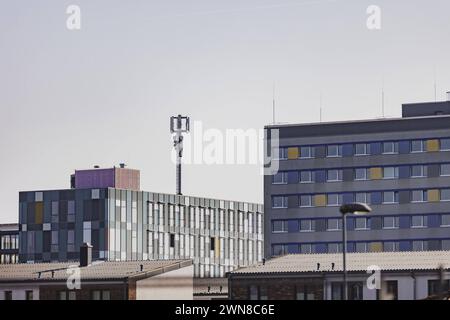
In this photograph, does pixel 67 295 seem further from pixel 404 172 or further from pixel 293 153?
pixel 404 172

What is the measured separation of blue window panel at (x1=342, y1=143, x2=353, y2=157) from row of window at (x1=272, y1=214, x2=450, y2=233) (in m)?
8.61

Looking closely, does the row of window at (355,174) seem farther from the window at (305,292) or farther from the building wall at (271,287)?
the window at (305,292)

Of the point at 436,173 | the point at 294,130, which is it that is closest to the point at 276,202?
the point at 294,130

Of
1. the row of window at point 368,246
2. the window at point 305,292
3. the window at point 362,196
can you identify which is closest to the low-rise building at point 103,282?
the window at point 305,292

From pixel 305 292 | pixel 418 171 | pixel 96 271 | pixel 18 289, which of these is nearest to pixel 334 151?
pixel 418 171

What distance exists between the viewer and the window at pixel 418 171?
7239 inches

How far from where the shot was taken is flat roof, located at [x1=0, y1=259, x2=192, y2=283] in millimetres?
110250

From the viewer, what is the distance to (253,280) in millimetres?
106438

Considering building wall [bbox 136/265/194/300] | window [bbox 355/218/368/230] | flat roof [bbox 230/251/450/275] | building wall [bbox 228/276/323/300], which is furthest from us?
window [bbox 355/218/368/230]

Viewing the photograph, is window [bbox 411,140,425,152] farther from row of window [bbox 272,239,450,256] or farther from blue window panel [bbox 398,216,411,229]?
row of window [bbox 272,239,450,256]

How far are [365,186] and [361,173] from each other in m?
1.82

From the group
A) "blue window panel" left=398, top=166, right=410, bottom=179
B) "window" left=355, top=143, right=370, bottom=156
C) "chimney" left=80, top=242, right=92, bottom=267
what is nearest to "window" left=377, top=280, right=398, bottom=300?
"chimney" left=80, top=242, right=92, bottom=267

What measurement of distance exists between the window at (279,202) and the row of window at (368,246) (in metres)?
5.26
